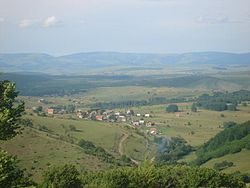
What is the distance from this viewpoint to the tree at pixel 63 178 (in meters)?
46.2

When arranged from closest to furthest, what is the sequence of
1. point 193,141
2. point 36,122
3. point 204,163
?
1. point 204,163
2. point 36,122
3. point 193,141

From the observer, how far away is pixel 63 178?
153 ft

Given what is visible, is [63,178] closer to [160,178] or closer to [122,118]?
[160,178]

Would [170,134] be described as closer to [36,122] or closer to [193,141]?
[193,141]

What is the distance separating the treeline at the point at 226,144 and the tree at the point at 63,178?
64.9 metres

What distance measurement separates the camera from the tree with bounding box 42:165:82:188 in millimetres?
46219

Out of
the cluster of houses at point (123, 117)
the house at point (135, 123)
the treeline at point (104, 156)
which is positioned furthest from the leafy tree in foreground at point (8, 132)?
the house at point (135, 123)

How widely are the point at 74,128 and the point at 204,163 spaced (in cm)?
3978

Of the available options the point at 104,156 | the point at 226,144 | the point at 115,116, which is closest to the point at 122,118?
the point at 115,116

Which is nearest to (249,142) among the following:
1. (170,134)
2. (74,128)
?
(170,134)

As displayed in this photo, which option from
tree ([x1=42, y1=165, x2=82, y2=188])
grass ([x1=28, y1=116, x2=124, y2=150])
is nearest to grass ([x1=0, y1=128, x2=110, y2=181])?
grass ([x1=28, y1=116, x2=124, y2=150])

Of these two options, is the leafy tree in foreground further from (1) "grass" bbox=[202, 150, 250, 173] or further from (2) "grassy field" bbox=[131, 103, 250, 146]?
(2) "grassy field" bbox=[131, 103, 250, 146]

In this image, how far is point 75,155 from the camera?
86.8 m

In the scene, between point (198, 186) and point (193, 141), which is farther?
point (193, 141)
